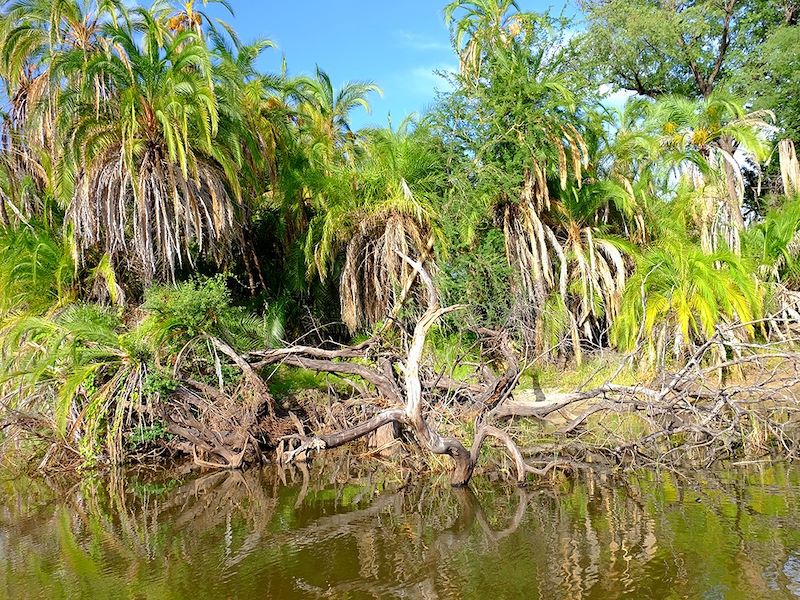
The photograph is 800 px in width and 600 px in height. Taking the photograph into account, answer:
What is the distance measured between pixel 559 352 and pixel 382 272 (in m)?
4.53

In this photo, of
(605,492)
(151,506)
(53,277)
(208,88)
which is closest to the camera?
(605,492)

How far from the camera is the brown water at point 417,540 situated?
5457 mm

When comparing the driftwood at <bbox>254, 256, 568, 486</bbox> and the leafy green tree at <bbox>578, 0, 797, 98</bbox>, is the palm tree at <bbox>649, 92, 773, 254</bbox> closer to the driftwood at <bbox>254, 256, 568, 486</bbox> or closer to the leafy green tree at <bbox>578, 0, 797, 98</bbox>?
the leafy green tree at <bbox>578, 0, 797, 98</bbox>

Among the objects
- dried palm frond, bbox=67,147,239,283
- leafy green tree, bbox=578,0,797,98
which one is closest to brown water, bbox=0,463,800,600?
dried palm frond, bbox=67,147,239,283

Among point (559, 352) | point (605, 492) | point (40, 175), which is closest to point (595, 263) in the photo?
point (559, 352)

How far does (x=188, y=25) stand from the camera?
19828mm

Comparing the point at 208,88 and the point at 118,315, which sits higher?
the point at 208,88

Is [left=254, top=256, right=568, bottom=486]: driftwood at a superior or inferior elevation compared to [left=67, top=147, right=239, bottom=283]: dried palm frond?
inferior

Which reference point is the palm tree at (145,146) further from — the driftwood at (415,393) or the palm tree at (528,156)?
the palm tree at (528,156)

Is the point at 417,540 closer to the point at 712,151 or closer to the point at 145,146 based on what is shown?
the point at 145,146

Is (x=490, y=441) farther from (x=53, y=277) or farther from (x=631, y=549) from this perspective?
(x=53, y=277)

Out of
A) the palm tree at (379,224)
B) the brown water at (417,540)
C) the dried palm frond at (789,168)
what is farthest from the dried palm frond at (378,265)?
the dried palm frond at (789,168)

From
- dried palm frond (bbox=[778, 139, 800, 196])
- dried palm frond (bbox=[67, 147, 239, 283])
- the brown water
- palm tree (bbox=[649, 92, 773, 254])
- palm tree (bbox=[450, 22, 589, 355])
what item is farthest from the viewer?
dried palm frond (bbox=[778, 139, 800, 196])

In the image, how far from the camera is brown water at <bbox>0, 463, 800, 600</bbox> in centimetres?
546
